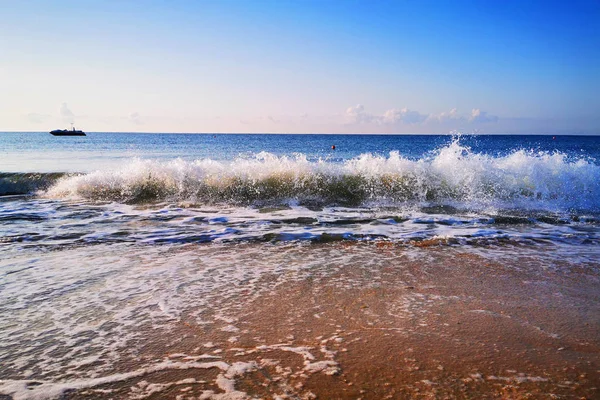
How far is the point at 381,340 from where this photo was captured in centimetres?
312

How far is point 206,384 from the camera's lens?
253cm

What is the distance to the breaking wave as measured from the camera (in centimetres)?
1165

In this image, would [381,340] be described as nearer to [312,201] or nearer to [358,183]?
[312,201]

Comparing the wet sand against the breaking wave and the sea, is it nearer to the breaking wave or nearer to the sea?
the sea

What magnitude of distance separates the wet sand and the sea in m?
0.06

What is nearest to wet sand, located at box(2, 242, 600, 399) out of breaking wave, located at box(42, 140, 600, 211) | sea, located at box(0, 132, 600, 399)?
sea, located at box(0, 132, 600, 399)

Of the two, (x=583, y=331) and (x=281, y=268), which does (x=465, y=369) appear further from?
(x=281, y=268)

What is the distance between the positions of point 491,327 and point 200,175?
1099cm

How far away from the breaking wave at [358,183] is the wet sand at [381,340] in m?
6.67

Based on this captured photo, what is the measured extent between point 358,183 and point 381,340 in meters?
9.74

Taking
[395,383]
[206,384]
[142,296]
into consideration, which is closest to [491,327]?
[395,383]

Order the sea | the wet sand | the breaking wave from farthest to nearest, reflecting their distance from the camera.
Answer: the breaking wave, the sea, the wet sand

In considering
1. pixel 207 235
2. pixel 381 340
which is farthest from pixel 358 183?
pixel 381 340

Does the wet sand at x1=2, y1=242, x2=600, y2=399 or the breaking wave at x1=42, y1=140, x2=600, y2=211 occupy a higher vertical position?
the breaking wave at x1=42, y1=140, x2=600, y2=211
